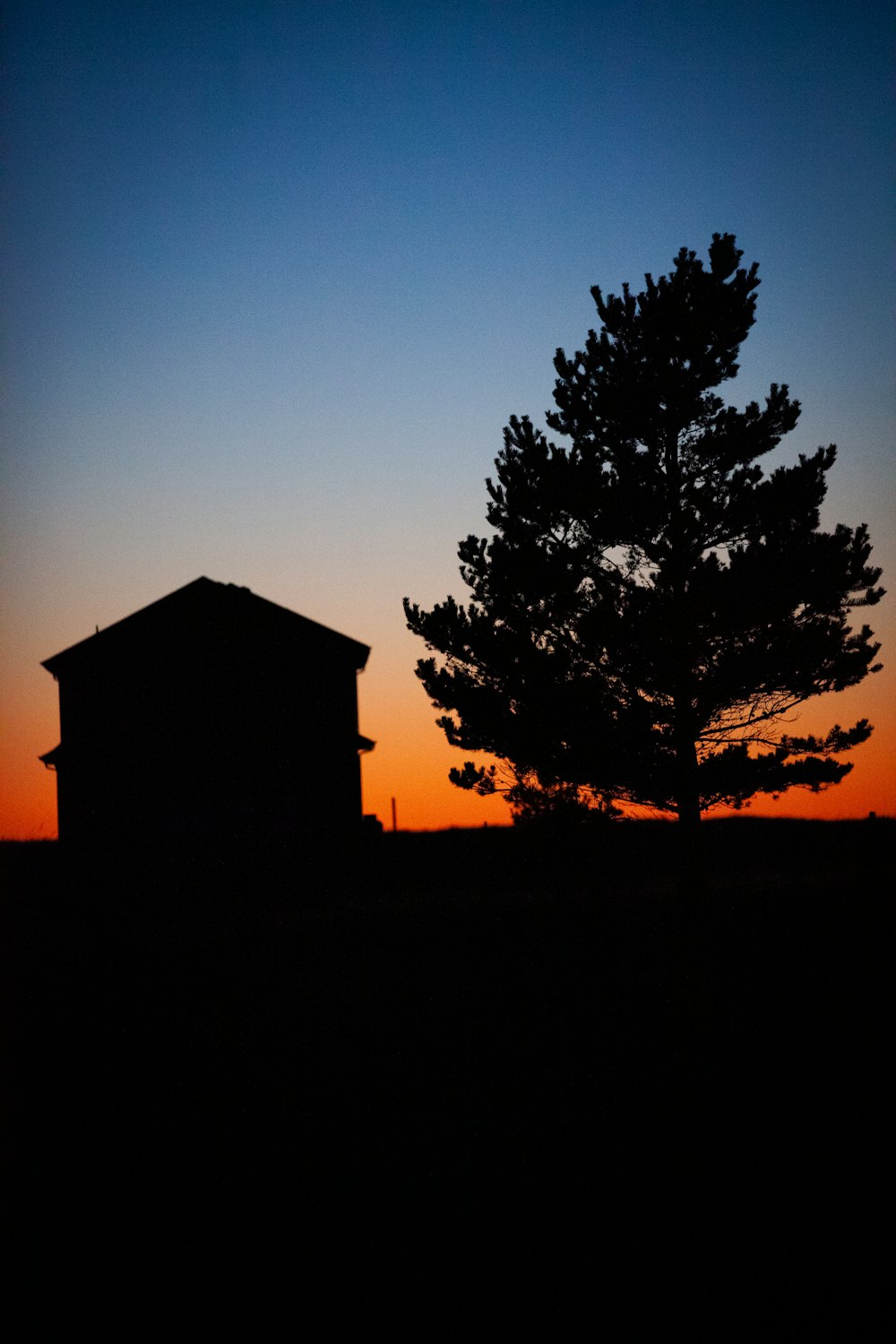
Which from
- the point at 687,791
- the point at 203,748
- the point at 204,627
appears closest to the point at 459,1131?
the point at 687,791

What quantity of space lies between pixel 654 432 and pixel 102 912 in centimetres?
1330

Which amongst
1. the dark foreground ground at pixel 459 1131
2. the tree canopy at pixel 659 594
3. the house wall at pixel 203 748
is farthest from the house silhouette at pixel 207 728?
the dark foreground ground at pixel 459 1131

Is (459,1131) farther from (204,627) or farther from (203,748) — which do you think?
(204,627)

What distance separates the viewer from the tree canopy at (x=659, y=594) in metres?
17.2

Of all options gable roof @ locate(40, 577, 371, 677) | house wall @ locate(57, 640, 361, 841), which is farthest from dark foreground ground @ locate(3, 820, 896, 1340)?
gable roof @ locate(40, 577, 371, 677)

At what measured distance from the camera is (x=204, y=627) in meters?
25.1

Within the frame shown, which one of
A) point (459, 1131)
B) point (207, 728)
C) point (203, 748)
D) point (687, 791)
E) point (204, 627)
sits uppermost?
point (204, 627)

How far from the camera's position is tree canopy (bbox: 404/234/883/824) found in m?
17.2

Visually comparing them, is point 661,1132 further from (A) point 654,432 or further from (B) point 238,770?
(B) point 238,770

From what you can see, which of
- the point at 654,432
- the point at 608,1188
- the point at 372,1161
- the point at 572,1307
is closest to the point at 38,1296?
the point at 372,1161

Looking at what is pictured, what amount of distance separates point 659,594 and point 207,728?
13.0 metres

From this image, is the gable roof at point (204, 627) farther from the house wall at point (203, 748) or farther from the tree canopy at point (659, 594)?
the tree canopy at point (659, 594)

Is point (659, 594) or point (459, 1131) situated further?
point (659, 594)

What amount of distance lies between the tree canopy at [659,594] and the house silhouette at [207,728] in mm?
7330
